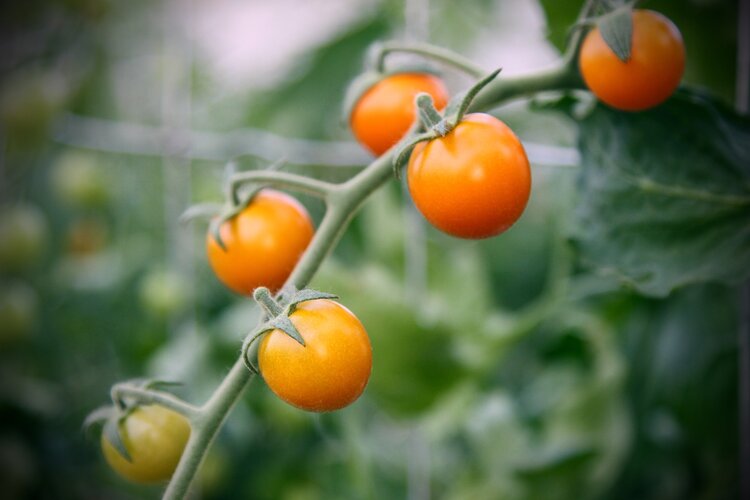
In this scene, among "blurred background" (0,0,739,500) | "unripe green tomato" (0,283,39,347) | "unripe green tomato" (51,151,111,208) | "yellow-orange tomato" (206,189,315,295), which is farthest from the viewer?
"unripe green tomato" (51,151,111,208)

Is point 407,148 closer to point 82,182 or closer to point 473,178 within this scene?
point 473,178

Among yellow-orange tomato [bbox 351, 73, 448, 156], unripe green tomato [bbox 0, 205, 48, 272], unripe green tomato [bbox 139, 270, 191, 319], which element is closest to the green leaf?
yellow-orange tomato [bbox 351, 73, 448, 156]

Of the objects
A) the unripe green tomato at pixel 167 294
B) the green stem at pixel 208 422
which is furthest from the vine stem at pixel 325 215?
the unripe green tomato at pixel 167 294

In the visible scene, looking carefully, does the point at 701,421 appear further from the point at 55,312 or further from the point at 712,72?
the point at 55,312

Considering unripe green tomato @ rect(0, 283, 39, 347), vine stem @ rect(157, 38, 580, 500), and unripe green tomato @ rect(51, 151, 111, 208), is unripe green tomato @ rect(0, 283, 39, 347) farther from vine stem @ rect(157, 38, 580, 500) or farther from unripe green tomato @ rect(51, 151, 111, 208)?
vine stem @ rect(157, 38, 580, 500)

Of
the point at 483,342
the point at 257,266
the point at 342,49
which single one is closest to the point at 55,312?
the point at 342,49

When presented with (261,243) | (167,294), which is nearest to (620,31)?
(261,243)

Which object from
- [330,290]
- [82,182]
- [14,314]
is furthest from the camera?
[82,182]
